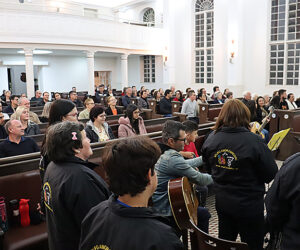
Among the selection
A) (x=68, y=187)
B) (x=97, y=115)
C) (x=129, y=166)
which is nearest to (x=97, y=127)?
(x=97, y=115)

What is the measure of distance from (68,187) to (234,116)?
4.67 feet

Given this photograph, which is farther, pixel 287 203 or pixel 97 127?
pixel 97 127

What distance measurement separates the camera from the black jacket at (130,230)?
46.4 inches

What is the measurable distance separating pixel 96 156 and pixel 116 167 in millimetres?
2970

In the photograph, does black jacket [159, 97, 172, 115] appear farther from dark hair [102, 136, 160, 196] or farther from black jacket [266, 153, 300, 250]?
dark hair [102, 136, 160, 196]

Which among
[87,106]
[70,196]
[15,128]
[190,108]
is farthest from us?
[190,108]

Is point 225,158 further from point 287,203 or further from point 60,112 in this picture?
point 60,112

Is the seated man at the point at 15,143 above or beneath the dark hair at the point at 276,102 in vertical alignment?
beneath

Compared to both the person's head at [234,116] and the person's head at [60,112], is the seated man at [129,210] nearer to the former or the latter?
the person's head at [234,116]

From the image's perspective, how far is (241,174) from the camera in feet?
8.11

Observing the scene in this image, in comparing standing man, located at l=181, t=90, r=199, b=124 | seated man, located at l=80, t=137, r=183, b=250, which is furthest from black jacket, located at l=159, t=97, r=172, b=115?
seated man, located at l=80, t=137, r=183, b=250

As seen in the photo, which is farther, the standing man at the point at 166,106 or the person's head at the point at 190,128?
the standing man at the point at 166,106

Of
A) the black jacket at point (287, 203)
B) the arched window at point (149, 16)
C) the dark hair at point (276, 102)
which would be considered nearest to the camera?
the black jacket at point (287, 203)

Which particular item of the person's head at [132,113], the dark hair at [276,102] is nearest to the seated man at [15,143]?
the person's head at [132,113]
